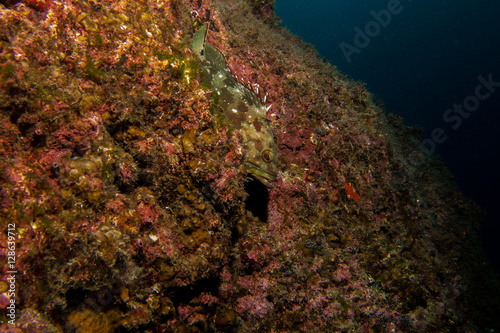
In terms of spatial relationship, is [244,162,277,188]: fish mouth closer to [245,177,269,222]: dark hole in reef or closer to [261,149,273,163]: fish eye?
[261,149,273,163]: fish eye

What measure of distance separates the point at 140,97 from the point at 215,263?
2.24 meters

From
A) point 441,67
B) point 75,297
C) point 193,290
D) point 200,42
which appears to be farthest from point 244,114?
point 441,67

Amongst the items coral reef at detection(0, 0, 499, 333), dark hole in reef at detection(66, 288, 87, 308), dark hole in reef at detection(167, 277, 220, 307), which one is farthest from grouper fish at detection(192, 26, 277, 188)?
dark hole in reef at detection(66, 288, 87, 308)

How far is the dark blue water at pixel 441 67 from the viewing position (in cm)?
6049

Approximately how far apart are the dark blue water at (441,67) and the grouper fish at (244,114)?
4558cm

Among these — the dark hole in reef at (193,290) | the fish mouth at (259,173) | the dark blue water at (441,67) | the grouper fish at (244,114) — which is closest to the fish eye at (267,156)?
the grouper fish at (244,114)

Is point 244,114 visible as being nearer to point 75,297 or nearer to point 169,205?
point 169,205

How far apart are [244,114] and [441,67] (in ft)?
464

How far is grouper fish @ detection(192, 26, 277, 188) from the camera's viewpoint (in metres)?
3.48

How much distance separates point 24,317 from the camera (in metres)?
1.54

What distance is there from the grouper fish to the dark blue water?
45577mm

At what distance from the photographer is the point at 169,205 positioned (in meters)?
2.75

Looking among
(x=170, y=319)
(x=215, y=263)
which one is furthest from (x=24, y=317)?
(x=215, y=263)

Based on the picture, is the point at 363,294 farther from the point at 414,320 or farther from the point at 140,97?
the point at 140,97
